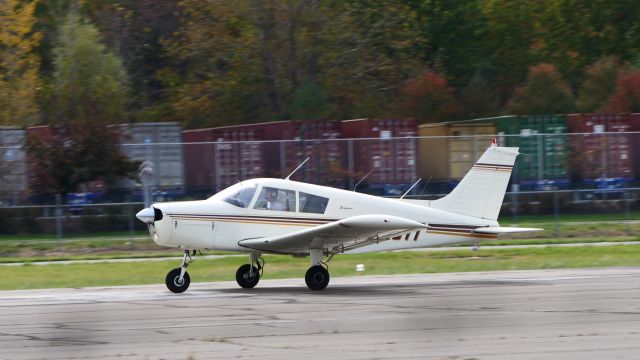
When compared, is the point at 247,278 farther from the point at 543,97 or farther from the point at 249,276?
the point at 543,97

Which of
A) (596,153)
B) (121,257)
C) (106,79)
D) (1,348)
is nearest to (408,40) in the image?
(106,79)

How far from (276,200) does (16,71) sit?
2993 centimetres

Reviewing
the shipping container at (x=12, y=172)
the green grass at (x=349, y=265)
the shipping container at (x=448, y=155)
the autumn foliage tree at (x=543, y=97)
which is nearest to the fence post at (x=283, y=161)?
the shipping container at (x=448, y=155)

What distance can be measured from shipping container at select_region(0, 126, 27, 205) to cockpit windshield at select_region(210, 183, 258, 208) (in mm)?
16805

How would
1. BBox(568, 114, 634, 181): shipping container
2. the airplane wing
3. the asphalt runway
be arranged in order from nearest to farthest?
the asphalt runway
the airplane wing
BBox(568, 114, 634, 181): shipping container

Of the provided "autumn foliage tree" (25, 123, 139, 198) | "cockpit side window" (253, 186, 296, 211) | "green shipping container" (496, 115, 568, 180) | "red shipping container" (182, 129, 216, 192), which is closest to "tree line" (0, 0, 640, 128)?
"autumn foliage tree" (25, 123, 139, 198)

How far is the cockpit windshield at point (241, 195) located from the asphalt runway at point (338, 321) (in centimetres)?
152

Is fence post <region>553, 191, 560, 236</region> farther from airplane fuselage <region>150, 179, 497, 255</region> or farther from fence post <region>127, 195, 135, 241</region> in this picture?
fence post <region>127, 195, 135, 241</region>

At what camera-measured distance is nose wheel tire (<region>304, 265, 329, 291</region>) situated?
17266 millimetres

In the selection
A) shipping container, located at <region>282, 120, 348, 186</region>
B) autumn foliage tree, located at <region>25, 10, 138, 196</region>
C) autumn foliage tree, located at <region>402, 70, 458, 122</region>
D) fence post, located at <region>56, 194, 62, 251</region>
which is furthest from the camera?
autumn foliage tree, located at <region>402, 70, 458, 122</region>

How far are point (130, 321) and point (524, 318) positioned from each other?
514 cm

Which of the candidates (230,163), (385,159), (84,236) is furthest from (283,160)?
(84,236)

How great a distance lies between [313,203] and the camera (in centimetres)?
1802

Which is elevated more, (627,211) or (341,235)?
(341,235)
